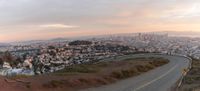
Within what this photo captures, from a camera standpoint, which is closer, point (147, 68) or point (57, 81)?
point (57, 81)

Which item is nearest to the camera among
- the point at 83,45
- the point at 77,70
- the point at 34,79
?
the point at 34,79

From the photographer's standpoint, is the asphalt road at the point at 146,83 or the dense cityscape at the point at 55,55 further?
the dense cityscape at the point at 55,55

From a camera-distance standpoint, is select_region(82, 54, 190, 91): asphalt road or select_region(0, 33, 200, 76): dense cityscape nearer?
select_region(82, 54, 190, 91): asphalt road

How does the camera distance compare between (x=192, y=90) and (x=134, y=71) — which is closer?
(x=192, y=90)

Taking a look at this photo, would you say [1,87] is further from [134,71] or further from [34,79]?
[134,71]

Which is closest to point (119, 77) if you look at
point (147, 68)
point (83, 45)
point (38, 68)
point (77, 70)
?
point (77, 70)

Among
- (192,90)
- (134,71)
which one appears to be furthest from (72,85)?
(134,71)

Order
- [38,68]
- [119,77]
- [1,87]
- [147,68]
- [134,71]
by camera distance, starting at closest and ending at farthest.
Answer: [1,87], [119,77], [134,71], [147,68], [38,68]

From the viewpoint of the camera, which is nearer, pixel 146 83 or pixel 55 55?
pixel 146 83

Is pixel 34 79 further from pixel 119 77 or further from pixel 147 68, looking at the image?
pixel 147 68
